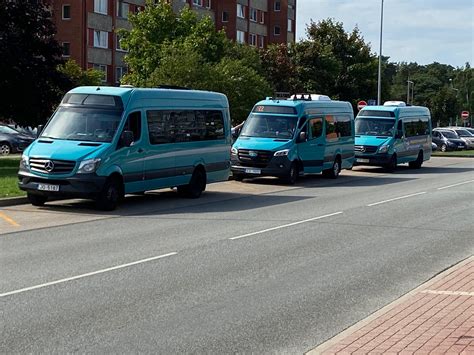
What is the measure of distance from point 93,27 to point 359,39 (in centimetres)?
2148

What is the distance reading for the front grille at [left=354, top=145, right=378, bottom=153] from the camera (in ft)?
112

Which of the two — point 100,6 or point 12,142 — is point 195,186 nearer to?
point 12,142

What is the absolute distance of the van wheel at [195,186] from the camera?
69.2ft

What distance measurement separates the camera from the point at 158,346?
7090mm

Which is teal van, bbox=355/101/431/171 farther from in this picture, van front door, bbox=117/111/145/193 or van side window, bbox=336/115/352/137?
van front door, bbox=117/111/145/193

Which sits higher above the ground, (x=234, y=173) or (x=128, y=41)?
(x=128, y=41)

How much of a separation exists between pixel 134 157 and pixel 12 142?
80.0ft

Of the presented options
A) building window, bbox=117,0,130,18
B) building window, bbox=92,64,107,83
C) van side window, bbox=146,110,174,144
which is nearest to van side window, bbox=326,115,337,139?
van side window, bbox=146,110,174,144

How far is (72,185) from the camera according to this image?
17.0m

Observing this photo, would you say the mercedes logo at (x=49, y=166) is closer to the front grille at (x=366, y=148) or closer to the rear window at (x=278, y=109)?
the rear window at (x=278, y=109)

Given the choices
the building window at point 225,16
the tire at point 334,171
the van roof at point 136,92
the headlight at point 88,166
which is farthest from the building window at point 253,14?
the headlight at point 88,166

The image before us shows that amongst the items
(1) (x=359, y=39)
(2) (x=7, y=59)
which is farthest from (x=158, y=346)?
(1) (x=359, y=39)

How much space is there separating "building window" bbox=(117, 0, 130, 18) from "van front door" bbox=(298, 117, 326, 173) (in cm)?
4276

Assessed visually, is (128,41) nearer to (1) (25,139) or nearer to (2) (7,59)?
(1) (25,139)
